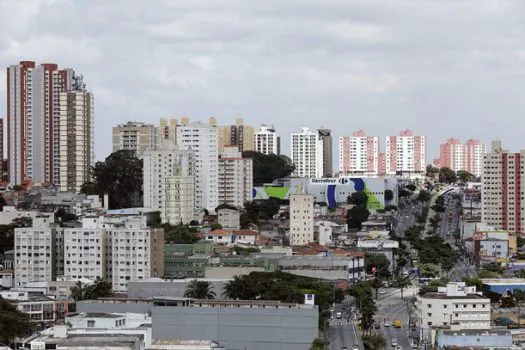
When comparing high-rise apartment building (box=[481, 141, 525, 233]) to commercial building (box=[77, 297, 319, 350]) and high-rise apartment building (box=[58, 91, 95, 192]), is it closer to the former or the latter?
high-rise apartment building (box=[58, 91, 95, 192])

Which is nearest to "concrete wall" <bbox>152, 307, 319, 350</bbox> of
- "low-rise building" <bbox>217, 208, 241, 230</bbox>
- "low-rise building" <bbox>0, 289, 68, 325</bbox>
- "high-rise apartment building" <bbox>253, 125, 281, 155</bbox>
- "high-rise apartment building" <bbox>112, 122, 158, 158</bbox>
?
"low-rise building" <bbox>0, 289, 68, 325</bbox>

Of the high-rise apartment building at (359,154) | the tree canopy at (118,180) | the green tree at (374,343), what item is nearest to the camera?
the green tree at (374,343)

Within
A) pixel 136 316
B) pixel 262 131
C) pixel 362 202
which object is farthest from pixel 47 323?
pixel 262 131

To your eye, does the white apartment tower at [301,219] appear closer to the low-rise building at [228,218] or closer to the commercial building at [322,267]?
the low-rise building at [228,218]

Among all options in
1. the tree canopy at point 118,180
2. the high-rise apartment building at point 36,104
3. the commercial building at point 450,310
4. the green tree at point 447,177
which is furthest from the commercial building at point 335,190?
the commercial building at point 450,310

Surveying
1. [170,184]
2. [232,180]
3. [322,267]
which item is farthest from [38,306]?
[232,180]

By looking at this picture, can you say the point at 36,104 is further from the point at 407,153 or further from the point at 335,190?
the point at 407,153

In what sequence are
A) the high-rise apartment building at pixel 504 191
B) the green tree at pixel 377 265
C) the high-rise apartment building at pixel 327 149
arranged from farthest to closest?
the high-rise apartment building at pixel 327 149 < the high-rise apartment building at pixel 504 191 < the green tree at pixel 377 265
